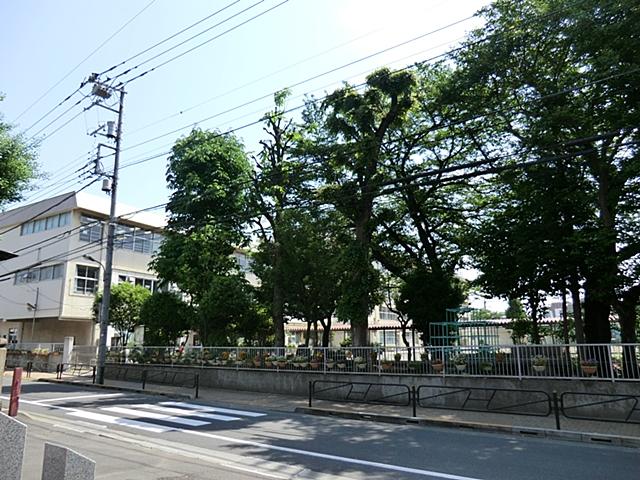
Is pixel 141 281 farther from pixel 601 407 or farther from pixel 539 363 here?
pixel 601 407

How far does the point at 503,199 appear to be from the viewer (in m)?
22.2

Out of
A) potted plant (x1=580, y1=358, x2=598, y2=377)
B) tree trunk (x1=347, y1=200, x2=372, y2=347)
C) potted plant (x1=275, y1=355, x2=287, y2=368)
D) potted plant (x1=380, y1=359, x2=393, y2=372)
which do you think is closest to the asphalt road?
potted plant (x1=580, y1=358, x2=598, y2=377)

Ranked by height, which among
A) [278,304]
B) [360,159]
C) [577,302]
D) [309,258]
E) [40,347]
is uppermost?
[360,159]

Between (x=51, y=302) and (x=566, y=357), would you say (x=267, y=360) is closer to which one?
(x=566, y=357)

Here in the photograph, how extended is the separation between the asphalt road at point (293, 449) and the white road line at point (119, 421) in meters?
0.03

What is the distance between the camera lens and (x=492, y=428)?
1199cm

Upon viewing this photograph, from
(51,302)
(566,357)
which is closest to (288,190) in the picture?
(566,357)

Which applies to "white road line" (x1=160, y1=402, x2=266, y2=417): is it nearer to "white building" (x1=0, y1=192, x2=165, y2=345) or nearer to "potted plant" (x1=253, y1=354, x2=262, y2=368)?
Answer: "potted plant" (x1=253, y1=354, x2=262, y2=368)

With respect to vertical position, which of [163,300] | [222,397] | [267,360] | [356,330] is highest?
[163,300]

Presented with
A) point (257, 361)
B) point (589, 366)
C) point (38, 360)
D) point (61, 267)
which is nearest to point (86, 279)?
point (61, 267)

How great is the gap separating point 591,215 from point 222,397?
15407 millimetres

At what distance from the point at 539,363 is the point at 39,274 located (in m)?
36.8

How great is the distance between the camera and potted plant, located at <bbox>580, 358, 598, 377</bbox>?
1352 centimetres

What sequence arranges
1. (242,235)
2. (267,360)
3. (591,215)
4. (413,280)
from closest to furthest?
1. (591,215)
2. (267,360)
3. (413,280)
4. (242,235)
